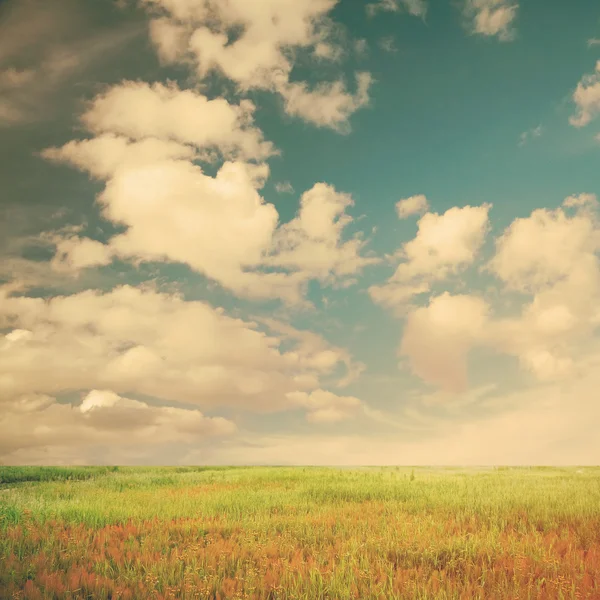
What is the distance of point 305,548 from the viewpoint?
774cm

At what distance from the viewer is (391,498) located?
1364 centimetres

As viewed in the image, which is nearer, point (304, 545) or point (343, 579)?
point (343, 579)

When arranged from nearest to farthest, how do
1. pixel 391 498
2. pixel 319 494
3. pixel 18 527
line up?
pixel 18 527, pixel 391 498, pixel 319 494

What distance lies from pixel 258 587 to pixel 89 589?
2293mm

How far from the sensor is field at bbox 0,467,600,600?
19.7 feet

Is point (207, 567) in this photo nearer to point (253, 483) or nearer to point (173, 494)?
point (173, 494)

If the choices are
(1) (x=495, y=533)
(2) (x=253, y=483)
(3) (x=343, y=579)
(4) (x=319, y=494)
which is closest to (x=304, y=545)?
(3) (x=343, y=579)

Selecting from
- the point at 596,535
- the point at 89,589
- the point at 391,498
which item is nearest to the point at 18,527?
the point at 89,589

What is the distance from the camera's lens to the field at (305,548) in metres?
6.01

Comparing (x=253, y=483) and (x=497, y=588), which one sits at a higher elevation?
(x=497, y=588)

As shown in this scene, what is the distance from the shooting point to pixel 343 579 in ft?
20.6

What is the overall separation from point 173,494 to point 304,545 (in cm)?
863

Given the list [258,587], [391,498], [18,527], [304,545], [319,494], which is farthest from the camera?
[319,494]

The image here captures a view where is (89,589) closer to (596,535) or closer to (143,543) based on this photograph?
(143,543)
